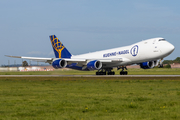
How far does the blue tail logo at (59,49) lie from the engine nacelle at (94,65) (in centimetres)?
1142

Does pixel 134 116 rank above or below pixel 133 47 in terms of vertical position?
below

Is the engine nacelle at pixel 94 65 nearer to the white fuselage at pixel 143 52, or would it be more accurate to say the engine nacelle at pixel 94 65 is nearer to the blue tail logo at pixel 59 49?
the white fuselage at pixel 143 52

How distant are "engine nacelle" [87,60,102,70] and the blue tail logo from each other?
450 inches

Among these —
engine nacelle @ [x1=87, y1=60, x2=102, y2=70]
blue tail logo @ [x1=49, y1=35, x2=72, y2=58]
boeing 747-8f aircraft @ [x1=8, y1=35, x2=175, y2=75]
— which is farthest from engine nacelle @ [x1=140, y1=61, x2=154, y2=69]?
blue tail logo @ [x1=49, y1=35, x2=72, y2=58]

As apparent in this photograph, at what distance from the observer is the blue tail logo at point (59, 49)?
171 ft

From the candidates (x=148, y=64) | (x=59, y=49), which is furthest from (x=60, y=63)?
(x=148, y=64)

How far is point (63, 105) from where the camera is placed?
37.9 ft

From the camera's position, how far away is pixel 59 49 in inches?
2066

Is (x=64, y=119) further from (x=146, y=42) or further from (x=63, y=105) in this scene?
(x=146, y=42)

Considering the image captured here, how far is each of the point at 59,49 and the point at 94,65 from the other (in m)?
14.1

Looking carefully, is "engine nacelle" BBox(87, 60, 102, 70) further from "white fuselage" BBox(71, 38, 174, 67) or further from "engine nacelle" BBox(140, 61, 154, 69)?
"engine nacelle" BBox(140, 61, 154, 69)

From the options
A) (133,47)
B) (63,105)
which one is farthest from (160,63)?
(63,105)

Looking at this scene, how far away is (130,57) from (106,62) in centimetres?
435

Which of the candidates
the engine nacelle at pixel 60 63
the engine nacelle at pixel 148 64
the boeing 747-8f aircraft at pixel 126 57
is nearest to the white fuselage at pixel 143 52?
the boeing 747-8f aircraft at pixel 126 57
